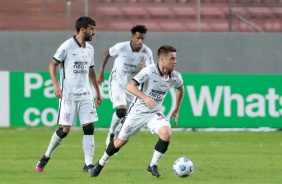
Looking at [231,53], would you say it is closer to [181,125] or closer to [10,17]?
[181,125]

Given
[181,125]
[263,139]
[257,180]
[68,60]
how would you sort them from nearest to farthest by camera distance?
[257,180] < [68,60] < [263,139] < [181,125]

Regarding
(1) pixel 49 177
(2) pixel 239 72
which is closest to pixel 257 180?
(1) pixel 49 177

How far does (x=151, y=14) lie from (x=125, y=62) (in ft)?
24.8

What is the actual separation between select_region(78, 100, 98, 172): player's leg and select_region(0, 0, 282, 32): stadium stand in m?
10.8

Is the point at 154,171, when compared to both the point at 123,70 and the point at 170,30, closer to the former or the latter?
the point at 123,70

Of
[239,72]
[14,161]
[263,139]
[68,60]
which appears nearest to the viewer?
[68,60]

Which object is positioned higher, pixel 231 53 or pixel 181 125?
pixel 231 53

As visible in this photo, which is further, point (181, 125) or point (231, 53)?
point (231, 53)

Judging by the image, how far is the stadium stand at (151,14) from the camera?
23.5 m

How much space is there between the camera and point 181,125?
70.8ft

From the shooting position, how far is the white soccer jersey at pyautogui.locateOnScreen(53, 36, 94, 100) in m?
12.8

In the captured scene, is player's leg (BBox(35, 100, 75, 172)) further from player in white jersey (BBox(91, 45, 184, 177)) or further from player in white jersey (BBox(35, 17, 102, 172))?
player in white jersey (BBox(91, 45, 184, 177))

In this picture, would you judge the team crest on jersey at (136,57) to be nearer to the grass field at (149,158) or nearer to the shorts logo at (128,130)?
the grass field at (149,158)

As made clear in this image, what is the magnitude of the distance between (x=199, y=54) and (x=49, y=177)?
1188 centimetres
